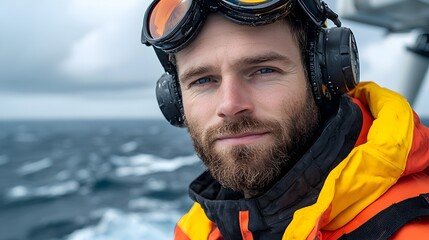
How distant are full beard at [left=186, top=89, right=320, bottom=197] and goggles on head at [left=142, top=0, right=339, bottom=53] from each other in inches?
13.7

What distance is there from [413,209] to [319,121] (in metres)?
0.59

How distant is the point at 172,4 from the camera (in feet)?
6.19

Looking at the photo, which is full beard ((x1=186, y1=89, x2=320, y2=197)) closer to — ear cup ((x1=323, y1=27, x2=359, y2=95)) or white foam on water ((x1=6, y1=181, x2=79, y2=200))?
ear cup ((x1=323, y1=27, x2=359, y2=95))

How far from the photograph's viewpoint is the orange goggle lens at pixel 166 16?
5.82 feet

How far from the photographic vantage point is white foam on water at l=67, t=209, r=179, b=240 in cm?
999

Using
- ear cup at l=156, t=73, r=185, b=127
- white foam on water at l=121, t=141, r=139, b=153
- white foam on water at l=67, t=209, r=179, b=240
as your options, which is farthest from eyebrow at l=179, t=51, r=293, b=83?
white foam on water at l=121, t=141, r=139, b=153

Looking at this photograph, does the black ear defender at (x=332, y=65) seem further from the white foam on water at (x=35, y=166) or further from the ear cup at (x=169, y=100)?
the white foam on water at (x=35, y=166)

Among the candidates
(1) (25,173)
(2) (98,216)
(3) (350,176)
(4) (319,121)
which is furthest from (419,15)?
(1) (25,173)

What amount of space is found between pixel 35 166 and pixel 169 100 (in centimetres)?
2942

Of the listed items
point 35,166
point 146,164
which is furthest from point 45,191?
point 35,166

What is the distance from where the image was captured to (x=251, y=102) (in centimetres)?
159

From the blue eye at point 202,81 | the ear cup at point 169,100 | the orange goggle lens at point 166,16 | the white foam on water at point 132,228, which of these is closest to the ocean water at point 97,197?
the white foam on water at point 132,228

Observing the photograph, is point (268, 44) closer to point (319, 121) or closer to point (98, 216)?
point (319, 121)

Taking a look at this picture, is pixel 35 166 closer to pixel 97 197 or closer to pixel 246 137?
pixel 97 197
